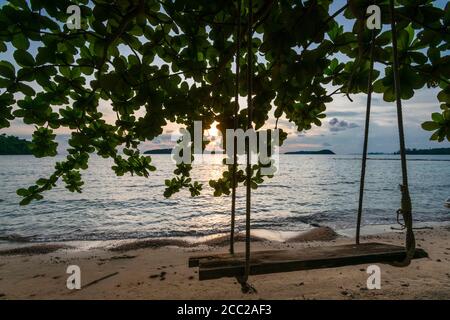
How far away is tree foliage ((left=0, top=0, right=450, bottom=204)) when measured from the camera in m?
1.66

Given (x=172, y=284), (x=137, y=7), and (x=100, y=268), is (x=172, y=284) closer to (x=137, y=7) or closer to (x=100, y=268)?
(x=100, y=268)

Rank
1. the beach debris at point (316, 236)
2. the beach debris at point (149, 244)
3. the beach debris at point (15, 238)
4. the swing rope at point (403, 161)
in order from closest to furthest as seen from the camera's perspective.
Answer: the swing rope at point (403, 161) < the beach debris at point (149, 244) < the beach debris at point (316, 236) < the beach debris at point (15, 238)

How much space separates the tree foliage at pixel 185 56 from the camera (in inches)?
65.5

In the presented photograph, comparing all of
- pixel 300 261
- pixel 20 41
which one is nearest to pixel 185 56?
pixel 20 41

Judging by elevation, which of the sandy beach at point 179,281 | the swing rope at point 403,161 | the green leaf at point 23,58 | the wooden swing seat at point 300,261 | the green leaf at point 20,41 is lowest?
the sandy beach at point 179,281

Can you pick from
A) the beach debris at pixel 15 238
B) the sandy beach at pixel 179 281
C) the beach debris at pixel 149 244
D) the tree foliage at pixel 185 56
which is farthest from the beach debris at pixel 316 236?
the beach debris at pixel 15 238

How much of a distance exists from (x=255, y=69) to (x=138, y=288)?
4703 millimetres

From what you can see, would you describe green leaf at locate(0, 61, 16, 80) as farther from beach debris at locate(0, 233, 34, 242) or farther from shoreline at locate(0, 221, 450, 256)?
beach debris at locate(0, 233, 34, 242)

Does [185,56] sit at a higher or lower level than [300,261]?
higher

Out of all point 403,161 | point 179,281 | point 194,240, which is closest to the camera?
point 403,161

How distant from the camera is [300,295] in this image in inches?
191

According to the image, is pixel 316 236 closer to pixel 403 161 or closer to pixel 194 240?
pixel 194 240

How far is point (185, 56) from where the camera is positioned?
2.38 metres

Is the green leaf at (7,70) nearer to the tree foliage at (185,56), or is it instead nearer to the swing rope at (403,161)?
the tree foliage at (185,56)
